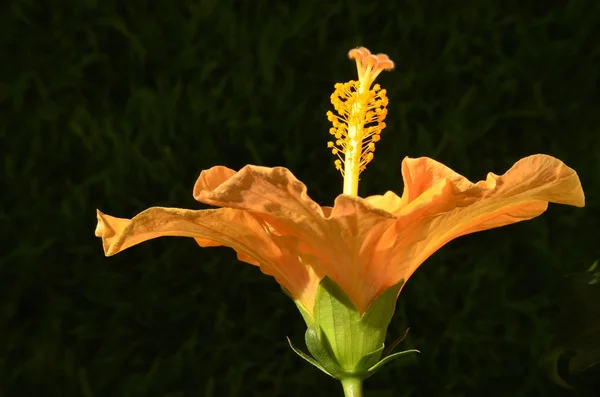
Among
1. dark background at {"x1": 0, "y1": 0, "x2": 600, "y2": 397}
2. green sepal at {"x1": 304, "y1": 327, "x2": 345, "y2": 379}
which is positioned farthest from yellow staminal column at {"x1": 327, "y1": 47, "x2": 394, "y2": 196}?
dark background at {"x1": 0, "y1": 0, "x2": 600, "y2": 397}

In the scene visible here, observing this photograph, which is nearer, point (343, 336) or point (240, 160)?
point (343, 336)

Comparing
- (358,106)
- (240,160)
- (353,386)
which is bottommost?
(353,386)

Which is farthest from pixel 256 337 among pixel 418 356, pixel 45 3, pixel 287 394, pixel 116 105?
pixel 45 3

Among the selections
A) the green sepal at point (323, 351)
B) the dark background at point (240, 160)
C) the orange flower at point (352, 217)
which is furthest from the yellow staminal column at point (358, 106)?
the dark background at point (240, 160)

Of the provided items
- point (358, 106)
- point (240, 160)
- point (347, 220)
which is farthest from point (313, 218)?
point (240, 160)

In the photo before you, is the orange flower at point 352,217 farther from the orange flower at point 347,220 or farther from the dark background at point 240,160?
the dark background at point 240,160

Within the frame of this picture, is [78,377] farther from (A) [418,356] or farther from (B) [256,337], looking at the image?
(A) [418,356]

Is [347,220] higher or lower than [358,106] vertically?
lower

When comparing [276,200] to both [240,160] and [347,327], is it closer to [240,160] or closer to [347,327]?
[347,327]
